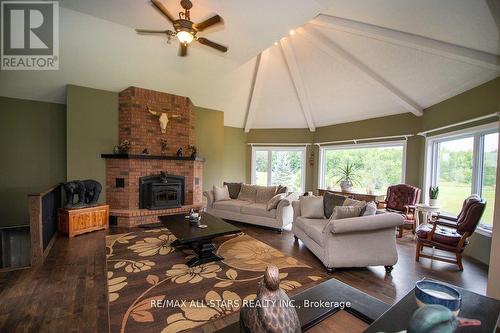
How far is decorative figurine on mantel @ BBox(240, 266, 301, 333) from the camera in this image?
0.71m

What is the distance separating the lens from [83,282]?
2.46 metres

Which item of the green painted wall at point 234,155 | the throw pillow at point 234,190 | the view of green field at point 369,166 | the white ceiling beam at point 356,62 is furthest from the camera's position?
the green painted wall at point 234,155

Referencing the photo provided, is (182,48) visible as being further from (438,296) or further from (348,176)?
(348,176)

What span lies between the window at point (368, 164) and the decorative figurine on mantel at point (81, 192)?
19.1 ft

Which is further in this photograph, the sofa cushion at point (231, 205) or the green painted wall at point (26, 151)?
the sofa cushion at point (231, 205)

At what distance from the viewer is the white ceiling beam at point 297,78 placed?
456cm

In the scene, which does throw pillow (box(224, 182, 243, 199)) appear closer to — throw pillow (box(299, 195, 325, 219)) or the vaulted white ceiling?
throw pillow (box(299, 195, 325, 219))

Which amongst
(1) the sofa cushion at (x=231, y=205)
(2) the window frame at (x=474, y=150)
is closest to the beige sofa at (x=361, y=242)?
(2) the window frame at (x=474, y=150)

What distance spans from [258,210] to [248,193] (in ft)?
2.77

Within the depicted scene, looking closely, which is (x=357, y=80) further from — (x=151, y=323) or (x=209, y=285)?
(x=151, y=323)

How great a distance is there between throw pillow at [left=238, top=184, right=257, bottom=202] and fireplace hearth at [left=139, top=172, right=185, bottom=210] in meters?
1.50

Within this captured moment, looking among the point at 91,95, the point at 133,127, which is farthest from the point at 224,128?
the point at 91,95

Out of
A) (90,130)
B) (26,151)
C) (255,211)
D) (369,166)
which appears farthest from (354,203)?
(26,151)

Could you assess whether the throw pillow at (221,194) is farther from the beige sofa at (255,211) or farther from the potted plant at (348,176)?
the potted plant at (348,176)
